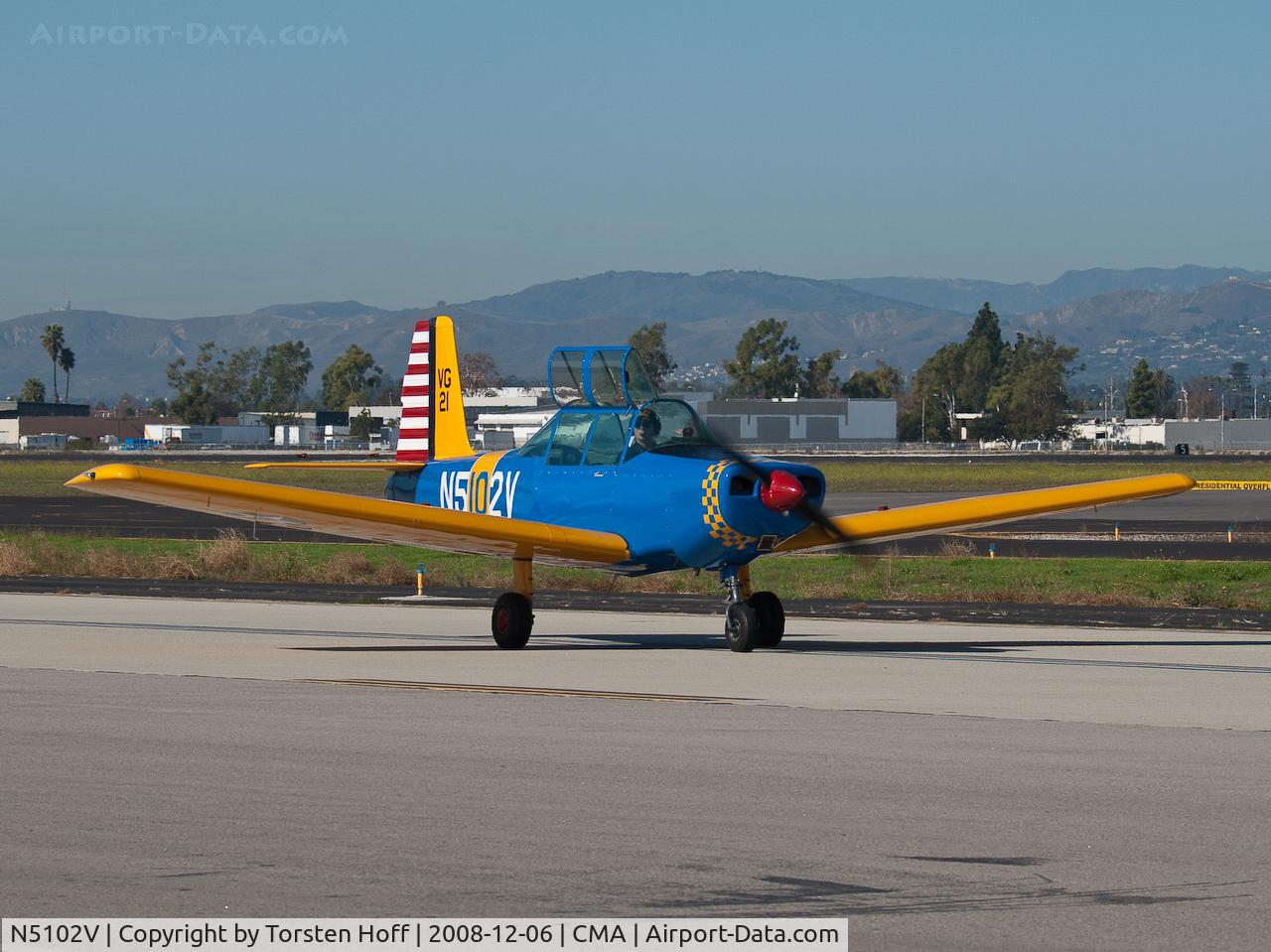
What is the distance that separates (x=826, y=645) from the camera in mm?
19891

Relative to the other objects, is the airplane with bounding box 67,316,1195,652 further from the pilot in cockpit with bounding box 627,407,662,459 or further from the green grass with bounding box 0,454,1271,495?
the green grass with bounding box 0,454,1271,495

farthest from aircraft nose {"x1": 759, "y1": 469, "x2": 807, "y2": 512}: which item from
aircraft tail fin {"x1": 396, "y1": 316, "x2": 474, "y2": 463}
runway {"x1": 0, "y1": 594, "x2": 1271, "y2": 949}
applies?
aircraft tail fin {"x1": 396, "y1": 316, "x2": 474, "y2": 463}

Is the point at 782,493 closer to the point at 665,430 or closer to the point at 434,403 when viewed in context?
the point at 665,430

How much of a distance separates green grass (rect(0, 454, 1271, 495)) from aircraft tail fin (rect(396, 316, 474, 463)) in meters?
50.0

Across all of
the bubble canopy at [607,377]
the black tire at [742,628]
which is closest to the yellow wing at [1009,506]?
the black tire at [742,628]

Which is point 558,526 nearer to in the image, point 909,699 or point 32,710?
point 909,699

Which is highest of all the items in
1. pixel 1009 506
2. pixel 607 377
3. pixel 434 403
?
pixel 607 377

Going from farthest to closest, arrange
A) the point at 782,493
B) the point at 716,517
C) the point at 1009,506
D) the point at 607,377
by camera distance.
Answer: the point at 1009,506, the point at 607,377, the point at 716,517, the point at 782,493

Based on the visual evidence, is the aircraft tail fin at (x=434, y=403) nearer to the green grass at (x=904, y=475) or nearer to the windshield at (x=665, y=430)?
the windshield at (x=665, y=430)

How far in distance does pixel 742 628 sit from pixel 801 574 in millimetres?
13645

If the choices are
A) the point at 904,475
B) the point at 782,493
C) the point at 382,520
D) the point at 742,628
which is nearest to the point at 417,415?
the point at 382,520

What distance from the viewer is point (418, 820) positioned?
29.3ft

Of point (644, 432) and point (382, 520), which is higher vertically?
point (644, 432)

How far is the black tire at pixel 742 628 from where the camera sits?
60.6 feet
